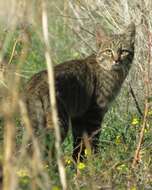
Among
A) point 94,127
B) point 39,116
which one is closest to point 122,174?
point 39,116

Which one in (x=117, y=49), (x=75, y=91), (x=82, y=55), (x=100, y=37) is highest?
(x=100, y=37)

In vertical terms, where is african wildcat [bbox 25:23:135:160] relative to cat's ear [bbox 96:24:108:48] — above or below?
below

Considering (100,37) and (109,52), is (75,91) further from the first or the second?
(100,37)

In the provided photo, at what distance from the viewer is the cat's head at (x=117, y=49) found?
737 centimetres

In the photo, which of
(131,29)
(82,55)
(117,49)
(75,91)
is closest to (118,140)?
(75,91)

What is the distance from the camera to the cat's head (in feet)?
24.2

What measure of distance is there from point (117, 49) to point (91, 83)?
0.46 metres

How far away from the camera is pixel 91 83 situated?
7379 mm

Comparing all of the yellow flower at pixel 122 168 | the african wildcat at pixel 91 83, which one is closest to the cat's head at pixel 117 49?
the african wildcat at pixel 91 83

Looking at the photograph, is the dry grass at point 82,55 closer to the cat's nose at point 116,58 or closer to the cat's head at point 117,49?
the cat's head at point 117,49

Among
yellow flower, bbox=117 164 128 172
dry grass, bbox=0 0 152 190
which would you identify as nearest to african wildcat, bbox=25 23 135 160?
dry grass, bbox=0 0 152 190

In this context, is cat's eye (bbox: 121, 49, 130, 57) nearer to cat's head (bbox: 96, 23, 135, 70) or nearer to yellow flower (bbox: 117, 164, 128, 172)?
cat's head (bbox: 96, 23, 135, 70)

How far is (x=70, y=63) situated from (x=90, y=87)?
0.37 m

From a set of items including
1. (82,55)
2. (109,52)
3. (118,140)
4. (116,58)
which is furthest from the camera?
(82,55)
